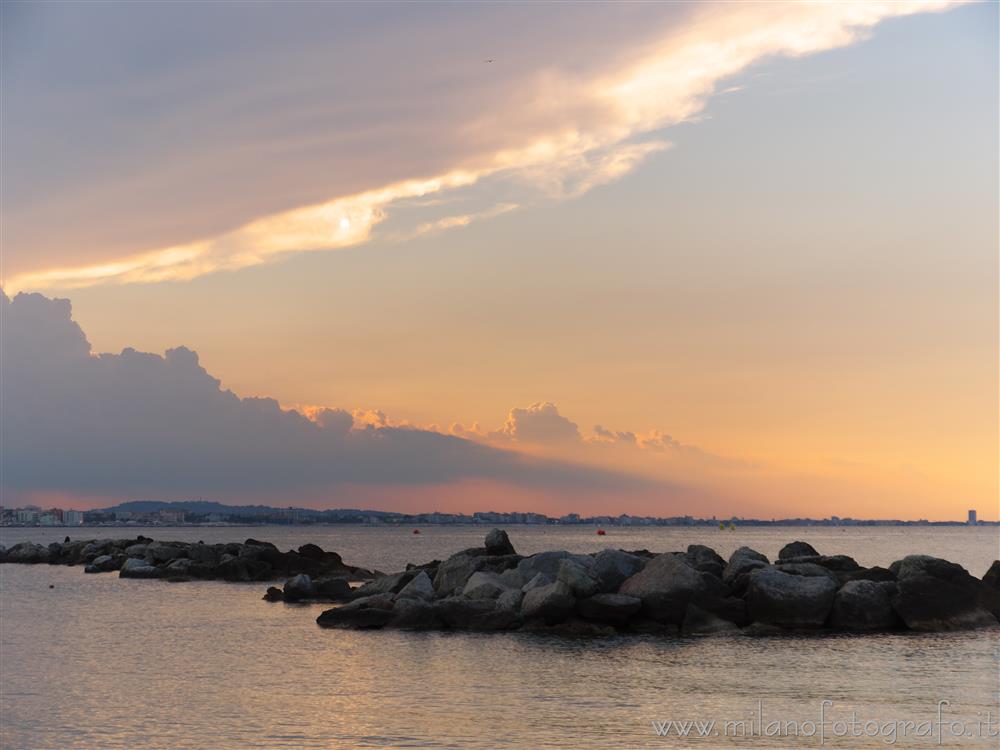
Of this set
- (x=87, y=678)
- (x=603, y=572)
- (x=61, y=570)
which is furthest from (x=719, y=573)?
(x=61, y=570)

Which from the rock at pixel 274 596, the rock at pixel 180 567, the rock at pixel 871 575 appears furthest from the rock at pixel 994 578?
the rock at pixel 180 567

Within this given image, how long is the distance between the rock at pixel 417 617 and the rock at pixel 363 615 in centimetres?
32

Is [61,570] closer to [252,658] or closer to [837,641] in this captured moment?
[252,658]

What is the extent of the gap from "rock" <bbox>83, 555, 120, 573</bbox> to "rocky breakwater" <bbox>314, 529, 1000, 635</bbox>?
51663mm

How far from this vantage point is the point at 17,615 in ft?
161

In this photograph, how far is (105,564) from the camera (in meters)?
89.1

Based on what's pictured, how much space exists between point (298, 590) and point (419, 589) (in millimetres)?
13969

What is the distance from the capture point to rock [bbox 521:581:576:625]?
129 feet

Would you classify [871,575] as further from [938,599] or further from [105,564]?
[105,564]

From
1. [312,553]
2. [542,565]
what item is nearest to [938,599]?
[542,565]

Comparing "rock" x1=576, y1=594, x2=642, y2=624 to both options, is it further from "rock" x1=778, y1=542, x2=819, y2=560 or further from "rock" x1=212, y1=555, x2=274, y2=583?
"rock" x1=212, y1=555, x2=274, y2=583

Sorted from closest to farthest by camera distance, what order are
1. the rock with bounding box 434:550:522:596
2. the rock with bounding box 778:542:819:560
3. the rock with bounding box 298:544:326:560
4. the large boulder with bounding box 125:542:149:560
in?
1. the rock with bounding box 434:550:522:596
2. the rock with bounding box 778:542:819:560
3. the rock with bounding box 298:544:326:560
4. the large boulder with bounding box 125:542:149:560

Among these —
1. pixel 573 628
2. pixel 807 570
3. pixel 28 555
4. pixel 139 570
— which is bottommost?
pixel 28 555

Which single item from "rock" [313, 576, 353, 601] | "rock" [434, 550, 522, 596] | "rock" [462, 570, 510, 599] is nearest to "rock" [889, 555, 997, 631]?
"rock" [462, 570, 510, 599]
